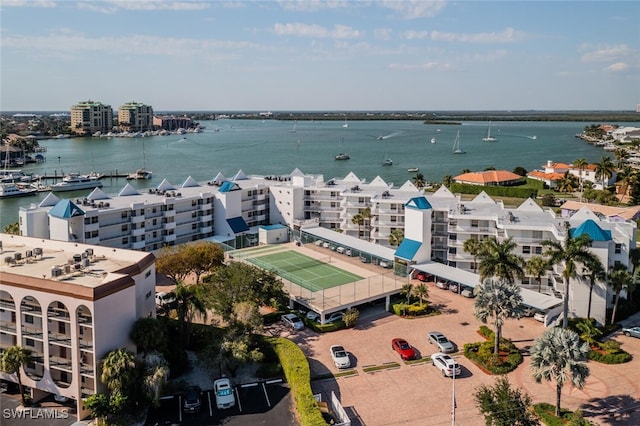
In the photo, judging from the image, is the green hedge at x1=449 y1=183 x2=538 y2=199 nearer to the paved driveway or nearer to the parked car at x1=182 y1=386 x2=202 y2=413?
the paved driveway

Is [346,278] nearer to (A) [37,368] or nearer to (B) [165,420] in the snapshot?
(B) [165,420]

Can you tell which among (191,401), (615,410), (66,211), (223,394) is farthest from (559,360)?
(66,211)

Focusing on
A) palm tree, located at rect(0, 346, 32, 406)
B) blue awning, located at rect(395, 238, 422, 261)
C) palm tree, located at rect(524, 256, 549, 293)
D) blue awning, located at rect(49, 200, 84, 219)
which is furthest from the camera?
blue awning, located at rect(395, 238, 422, 261)

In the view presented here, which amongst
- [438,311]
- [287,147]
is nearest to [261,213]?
[438,311]

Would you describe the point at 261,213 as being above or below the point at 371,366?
above

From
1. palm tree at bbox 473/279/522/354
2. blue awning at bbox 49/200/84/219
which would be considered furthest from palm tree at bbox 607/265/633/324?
blue awning at bbox 49/200/84/219

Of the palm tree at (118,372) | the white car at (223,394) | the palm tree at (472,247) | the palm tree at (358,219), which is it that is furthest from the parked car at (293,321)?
the palm tree at (358,219)
